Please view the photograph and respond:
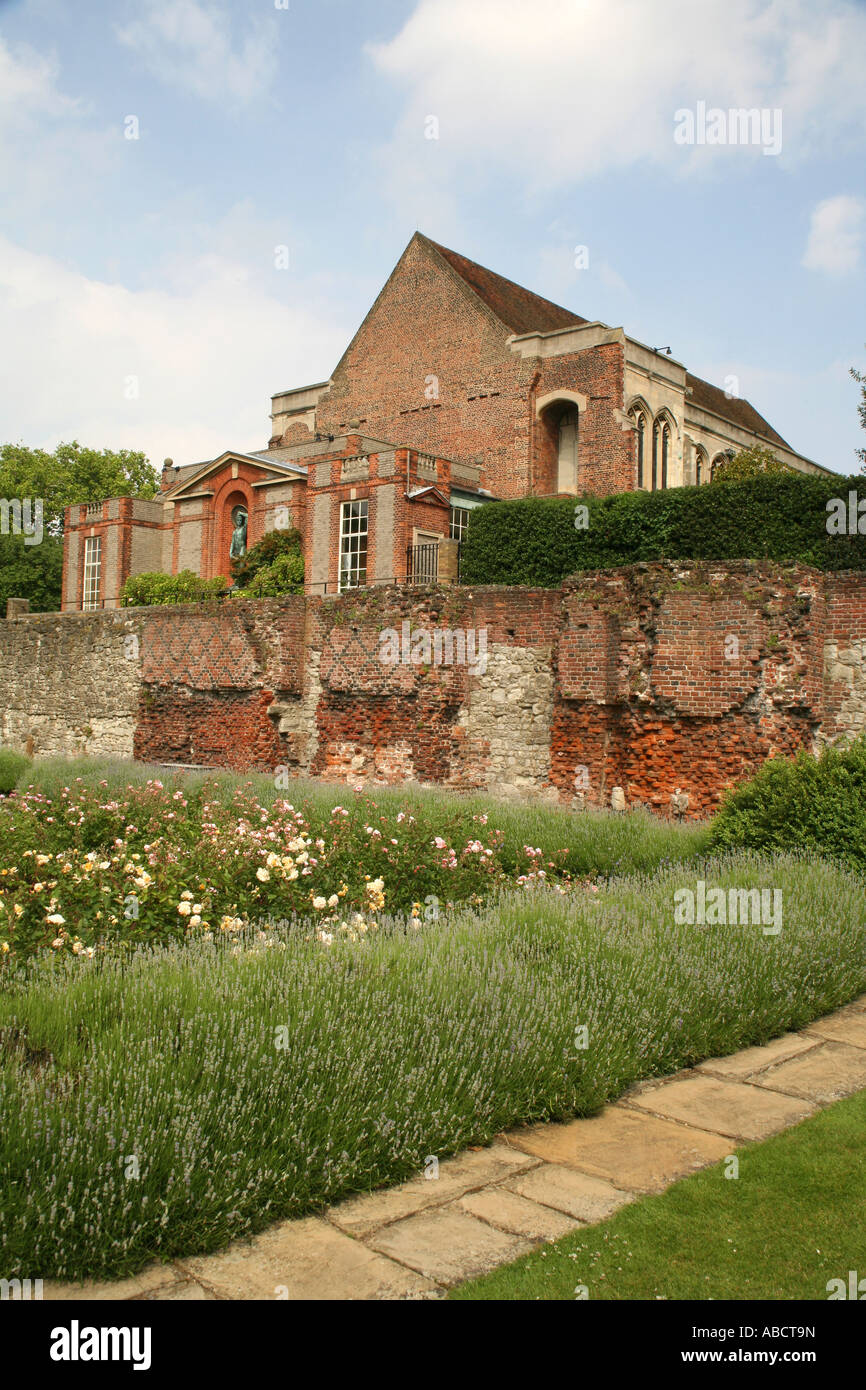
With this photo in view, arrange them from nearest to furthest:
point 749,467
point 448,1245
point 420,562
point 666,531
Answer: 1. point 448,1245
2. point 666,531
3. point 749,467
4. point 420,562

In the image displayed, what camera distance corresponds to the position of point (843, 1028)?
707 cm

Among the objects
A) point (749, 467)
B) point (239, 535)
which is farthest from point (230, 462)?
point (749, 467)

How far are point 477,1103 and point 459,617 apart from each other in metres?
12.9

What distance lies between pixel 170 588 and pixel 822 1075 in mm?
29728

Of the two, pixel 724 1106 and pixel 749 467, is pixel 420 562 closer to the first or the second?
pixel 749 467

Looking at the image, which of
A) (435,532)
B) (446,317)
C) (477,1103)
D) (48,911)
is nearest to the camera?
(477,1103)

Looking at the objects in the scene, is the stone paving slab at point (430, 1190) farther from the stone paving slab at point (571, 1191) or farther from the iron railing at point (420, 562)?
the iron railing at point (420, 562)

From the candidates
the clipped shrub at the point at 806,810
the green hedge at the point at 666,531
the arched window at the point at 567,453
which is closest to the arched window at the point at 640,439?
the arched window at the point at 567,453

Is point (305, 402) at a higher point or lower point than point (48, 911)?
higher

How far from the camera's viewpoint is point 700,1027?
6.43 meters

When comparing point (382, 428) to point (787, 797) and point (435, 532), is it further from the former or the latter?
point (787, 797)

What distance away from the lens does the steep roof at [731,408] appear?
47.3 m
